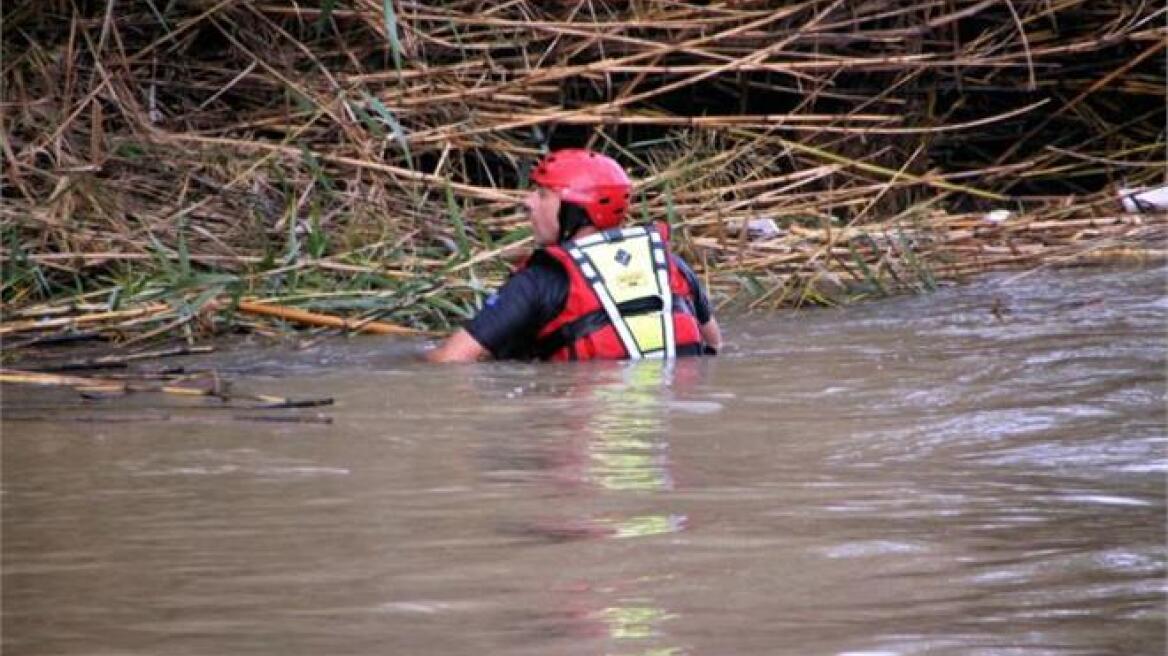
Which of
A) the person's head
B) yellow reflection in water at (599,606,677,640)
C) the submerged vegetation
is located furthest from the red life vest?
yellow reflection in water at (599,606,677,640)

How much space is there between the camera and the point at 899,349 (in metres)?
6.57

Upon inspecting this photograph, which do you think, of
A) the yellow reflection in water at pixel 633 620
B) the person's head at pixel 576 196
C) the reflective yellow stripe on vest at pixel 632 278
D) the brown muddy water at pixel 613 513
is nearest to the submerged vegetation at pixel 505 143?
the person's head at pixel 576 196

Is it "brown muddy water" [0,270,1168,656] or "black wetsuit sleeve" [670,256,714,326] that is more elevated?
"black wetsuit sleeve" [670,256,714,326]

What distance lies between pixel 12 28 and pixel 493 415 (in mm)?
4653

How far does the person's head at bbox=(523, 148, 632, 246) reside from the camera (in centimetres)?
627

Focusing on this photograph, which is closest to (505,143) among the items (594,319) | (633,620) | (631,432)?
(594,319)

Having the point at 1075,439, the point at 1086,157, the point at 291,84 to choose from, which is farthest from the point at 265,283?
the point at 1086,157

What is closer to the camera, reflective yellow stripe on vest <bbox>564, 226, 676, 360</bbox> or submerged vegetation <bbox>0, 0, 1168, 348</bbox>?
reflective yellow stripe on vest <bbox>564, 226, 676, 360</bbox>

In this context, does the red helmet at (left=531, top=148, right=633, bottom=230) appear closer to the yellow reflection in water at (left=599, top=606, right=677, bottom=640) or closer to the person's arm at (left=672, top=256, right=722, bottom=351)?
the person's arm at (left=672, top=256, right=722, bottom=351)

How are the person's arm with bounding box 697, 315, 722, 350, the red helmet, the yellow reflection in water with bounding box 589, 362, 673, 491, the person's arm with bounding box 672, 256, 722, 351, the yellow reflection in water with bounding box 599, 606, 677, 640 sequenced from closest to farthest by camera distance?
the yellow reflection in water with bounding box 599, 606, 677, 640 → the yellow reflection in water with bounding box 589, 362, 673, 491 → the red helmet → the person's arm with bounding box 672, 256, 722, 351 → the person's arm with bounding box 697, 315, 722, 350

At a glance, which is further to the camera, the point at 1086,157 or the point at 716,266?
the point at 1086,157

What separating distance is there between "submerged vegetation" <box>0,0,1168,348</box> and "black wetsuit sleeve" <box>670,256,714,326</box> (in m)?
1.05

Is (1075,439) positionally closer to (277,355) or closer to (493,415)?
(493,415)

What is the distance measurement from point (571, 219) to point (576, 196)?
0.07 m
